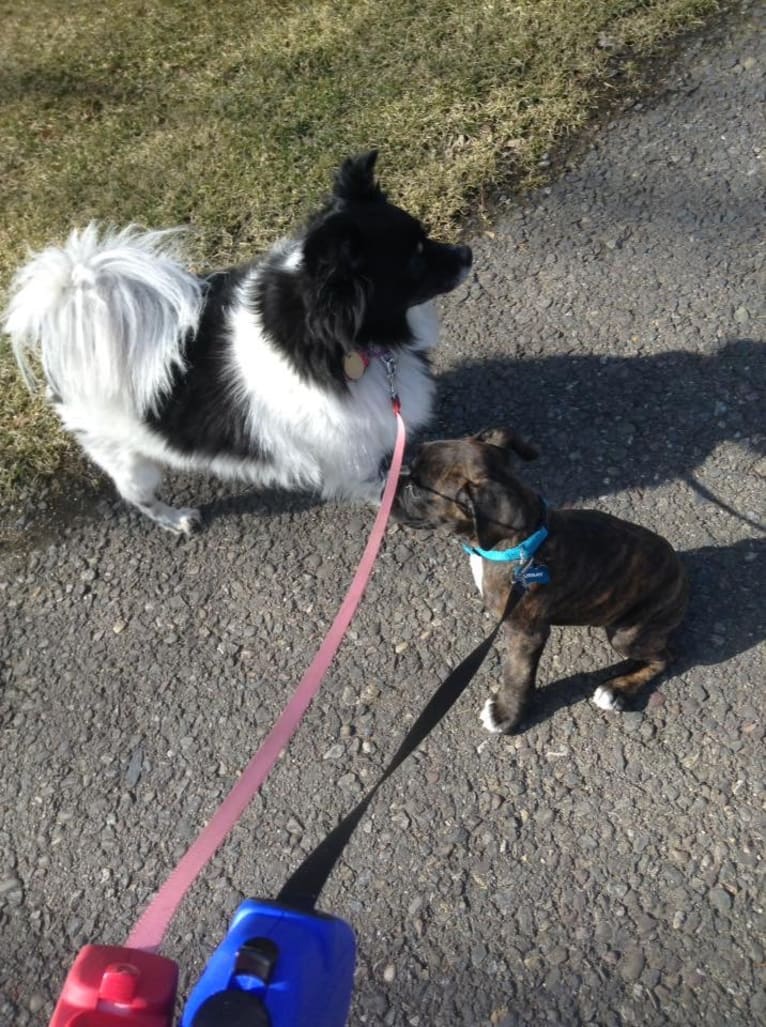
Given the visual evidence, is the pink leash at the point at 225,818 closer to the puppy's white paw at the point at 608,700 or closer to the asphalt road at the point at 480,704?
the asphalt road at the point at 480,704

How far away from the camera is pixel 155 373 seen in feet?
9.03

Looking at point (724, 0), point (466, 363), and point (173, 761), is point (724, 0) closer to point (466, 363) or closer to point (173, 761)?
point (466, 363)

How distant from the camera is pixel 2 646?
322 cm

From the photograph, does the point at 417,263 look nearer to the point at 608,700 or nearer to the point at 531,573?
the point at 531,573

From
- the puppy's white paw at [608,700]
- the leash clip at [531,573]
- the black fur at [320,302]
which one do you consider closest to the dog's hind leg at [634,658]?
the puppy's white paw at [608,700]

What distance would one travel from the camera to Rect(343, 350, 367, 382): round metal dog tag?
8.95 ft

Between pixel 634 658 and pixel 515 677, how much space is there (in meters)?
0.40

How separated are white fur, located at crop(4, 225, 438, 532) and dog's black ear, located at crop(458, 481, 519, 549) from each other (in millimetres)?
725

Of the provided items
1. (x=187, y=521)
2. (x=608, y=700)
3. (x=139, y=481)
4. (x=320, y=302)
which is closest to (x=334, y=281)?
(x=320, y=302)

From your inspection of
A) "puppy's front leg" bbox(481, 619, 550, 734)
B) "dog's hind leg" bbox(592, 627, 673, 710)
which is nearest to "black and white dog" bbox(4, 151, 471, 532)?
"puppy's front leg" bbox(481, 619, 550, 734)

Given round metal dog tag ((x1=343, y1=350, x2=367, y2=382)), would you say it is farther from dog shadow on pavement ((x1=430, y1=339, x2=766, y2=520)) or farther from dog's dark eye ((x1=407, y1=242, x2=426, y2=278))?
dog shadow on pavement ((x1=430, y1=339, x2=766, y2=520))

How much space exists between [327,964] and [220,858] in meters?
1.35

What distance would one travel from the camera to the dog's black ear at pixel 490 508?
7.61 ft

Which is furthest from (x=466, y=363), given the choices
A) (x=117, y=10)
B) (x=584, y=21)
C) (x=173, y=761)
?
(x=117, y=10)
